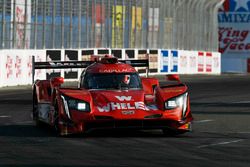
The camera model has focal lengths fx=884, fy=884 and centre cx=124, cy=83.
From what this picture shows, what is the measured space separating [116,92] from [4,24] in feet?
65.5

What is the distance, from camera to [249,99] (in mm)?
27047

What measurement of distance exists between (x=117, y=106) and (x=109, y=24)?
29.4 meters

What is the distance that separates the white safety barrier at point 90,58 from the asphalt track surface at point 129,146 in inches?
553

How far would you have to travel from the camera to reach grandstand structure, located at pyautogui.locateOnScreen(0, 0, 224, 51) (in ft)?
117

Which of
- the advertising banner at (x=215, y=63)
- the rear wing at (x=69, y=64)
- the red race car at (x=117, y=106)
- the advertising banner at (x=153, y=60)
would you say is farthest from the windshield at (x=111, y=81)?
the advertising banner at (x=215, y=63)

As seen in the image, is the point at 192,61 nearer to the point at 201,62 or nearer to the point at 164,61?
the point at 201,62

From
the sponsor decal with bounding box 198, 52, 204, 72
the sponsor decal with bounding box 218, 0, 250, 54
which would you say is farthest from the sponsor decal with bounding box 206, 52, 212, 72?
the sponsor decal with bounding box 218, 0, 250, 54

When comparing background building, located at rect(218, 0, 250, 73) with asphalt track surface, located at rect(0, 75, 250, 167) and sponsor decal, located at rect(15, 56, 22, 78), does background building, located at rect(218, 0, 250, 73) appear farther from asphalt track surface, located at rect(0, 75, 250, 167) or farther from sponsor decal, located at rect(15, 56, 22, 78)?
asphalt track surface, located at rect(0, 75, 250, 167)

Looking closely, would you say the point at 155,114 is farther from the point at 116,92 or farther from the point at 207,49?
the point at 207,49

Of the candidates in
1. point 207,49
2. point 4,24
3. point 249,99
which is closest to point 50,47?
point 4,24

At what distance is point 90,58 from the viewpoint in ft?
118

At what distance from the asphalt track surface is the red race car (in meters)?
0.21

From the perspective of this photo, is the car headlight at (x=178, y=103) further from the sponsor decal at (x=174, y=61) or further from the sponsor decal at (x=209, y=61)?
the sponsor decal at (x=209, y=61)

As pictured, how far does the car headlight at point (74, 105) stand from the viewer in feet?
46.6
